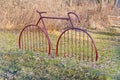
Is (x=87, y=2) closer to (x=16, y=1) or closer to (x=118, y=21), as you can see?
(x=118, y=21)

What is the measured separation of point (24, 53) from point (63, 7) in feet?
20.0

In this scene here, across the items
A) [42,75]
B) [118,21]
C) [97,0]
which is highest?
[97,0]

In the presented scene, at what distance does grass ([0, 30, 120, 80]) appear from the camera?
21.3ft

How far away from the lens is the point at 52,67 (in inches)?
282

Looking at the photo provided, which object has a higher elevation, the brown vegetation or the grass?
the brown vegetation

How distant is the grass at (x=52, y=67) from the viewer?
649cm

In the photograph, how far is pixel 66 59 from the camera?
8109mm

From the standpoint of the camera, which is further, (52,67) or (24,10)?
(24,10)

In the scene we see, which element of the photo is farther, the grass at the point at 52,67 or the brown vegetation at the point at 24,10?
the brown vegetation at the point at 24,10

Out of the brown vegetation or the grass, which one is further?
the brown vegetation

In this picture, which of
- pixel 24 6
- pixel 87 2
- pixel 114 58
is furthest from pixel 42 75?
pixel 87 2

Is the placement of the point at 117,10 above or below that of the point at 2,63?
above

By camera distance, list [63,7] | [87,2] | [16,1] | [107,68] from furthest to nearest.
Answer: [87,2] < [63,7] < [16,1] < [107,68]

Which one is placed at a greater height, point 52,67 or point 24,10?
point 24,10
